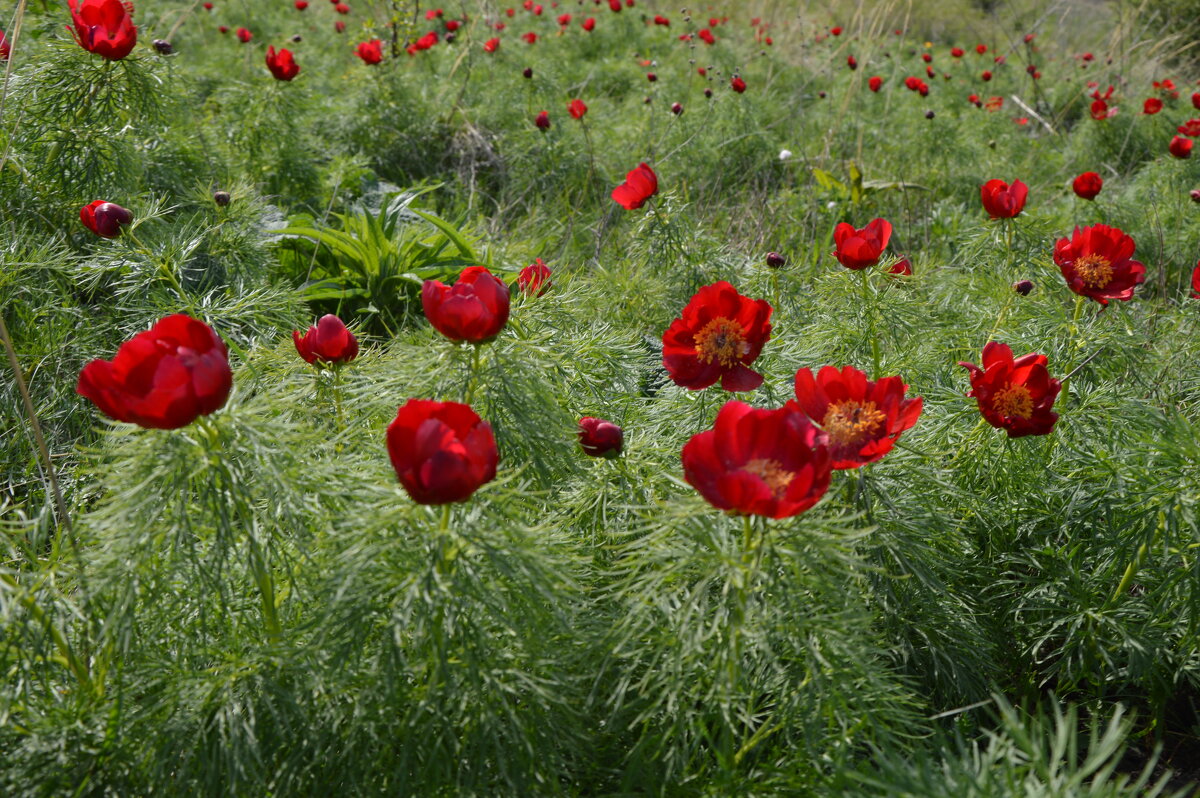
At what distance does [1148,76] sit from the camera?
6.68 meters

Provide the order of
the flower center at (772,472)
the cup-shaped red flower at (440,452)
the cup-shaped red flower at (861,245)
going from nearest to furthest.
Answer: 1. the cup-shaped red flower at (440,452)
2. the flower center at (772,472)
3. the cup-shaped red flower at (861,245)

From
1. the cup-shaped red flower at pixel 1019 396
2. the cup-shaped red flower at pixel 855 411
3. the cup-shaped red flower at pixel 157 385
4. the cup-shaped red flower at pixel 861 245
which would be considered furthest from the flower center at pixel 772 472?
the cup-shaped red flower at pixel 861 245

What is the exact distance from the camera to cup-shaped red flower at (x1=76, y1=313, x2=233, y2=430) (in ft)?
3.25

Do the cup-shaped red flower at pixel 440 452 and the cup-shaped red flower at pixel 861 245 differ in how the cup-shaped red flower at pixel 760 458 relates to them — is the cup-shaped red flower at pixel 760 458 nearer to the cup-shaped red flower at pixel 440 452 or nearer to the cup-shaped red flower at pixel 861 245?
the cup-shaped red flower at pixel 440 452

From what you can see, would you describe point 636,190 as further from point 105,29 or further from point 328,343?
point 105,29

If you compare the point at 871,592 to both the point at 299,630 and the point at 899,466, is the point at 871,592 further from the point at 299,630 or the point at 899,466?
the point at 299,630

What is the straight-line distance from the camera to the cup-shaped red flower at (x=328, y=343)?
1.43m

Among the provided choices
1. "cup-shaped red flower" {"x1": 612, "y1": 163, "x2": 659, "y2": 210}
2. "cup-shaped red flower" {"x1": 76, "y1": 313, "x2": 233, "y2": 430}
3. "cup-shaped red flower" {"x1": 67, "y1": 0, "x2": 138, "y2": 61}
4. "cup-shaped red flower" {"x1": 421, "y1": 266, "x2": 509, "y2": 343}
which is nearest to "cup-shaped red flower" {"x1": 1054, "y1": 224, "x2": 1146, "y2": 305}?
"cup-shaped red flower" {"x1": 612, "y1": 163, "x2": 659, "y2": 210}

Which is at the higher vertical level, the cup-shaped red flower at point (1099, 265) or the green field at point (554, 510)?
the cup-shaped red flower at point (1099, 265)

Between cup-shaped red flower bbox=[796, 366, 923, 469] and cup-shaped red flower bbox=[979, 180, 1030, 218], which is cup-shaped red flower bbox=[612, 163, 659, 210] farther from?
cup-shaped red flower bbox=[796, 366, 923, 469]

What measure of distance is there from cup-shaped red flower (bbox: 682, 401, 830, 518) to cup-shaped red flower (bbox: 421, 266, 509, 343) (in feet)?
1.08

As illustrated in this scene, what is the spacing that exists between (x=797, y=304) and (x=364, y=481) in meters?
1.44

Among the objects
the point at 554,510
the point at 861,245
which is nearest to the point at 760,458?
the point at 554,510

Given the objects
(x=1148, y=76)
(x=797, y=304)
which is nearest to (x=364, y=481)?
(x=797, y=304)
